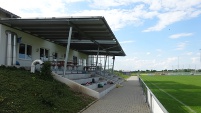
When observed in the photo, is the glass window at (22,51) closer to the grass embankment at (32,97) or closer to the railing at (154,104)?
the grass embankment at (32,97)

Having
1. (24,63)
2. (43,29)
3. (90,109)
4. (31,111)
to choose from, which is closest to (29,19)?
(43,29)

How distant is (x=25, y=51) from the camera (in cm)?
2220

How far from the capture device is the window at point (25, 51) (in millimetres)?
21547

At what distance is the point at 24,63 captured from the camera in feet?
71.5

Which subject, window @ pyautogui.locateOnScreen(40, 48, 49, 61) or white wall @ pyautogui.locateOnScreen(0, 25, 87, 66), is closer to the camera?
white wall @ pyautogui.locateOnScreen(0, 25, 87, 66)

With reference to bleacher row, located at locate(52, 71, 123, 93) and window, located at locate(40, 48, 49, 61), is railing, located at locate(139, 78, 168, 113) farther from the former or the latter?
window, located at locate(40, 48, 49, 61)

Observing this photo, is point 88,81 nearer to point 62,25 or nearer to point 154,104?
point 62,25

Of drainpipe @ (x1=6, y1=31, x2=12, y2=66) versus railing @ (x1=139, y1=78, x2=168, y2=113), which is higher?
Answer: drainpipe @ (x1=6, y1=31, x2=12, y2=66)

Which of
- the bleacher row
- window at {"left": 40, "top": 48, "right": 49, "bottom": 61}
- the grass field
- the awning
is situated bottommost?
the grass field

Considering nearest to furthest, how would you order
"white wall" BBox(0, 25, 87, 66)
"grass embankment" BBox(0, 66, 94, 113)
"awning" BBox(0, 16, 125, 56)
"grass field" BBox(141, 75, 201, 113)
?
"grass embankment" BBox(0, 66, 94, 113) < "grass field" BBox(141, 75, 201, 113) < "awning" BBox(0, 16, 125, 56) < "white wall" BBox(0, 25, 87, 66)

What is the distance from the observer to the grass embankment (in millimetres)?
9664

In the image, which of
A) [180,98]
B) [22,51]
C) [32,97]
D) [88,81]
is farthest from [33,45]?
[32,97]

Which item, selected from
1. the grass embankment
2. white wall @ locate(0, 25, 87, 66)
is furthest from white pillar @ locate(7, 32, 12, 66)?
the grass embankment

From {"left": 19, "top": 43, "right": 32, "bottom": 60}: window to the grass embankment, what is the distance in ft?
24.9
